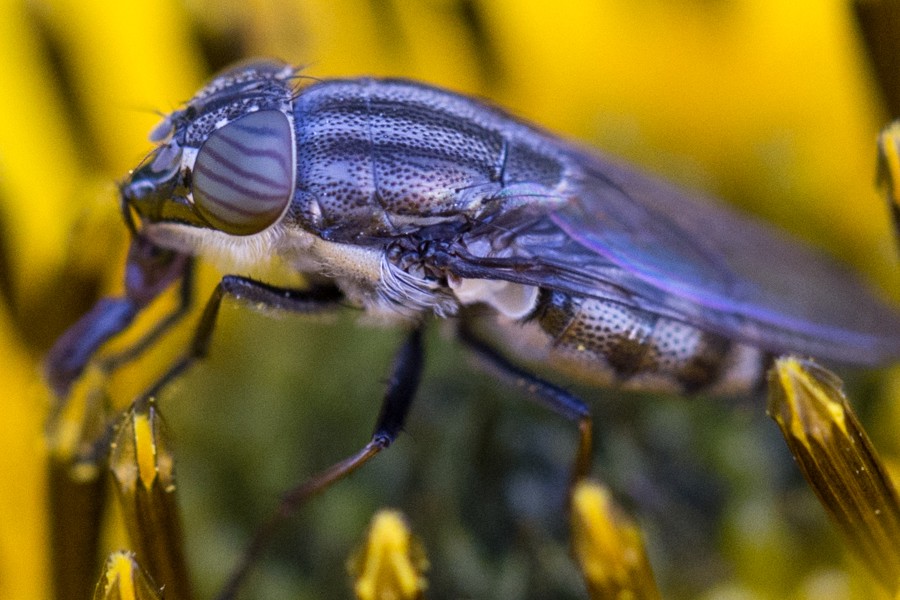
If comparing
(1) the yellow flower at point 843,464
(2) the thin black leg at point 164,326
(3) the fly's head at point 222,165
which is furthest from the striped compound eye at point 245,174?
(1) the yellow flower at point 843,464

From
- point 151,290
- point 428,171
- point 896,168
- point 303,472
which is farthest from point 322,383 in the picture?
point 896,168

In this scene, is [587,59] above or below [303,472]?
above

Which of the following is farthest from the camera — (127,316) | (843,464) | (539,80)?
(539,80)

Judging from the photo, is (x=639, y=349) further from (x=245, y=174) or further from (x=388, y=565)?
(x=245, y=174)

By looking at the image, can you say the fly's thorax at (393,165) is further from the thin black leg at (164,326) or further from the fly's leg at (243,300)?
the thin black leg at (164,326)

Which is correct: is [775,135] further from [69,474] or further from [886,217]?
[69,474]

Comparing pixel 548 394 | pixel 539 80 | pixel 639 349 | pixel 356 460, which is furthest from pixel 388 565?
pixel 539 80
